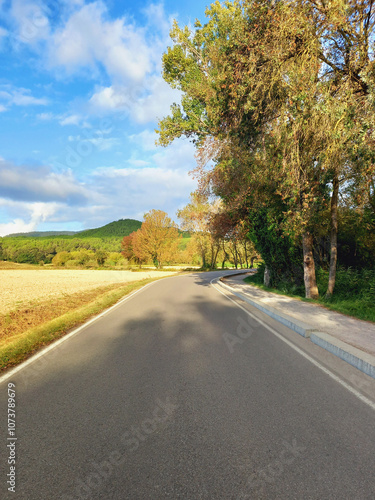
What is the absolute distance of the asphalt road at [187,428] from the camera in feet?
6.60

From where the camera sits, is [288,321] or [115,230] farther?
[115,230]

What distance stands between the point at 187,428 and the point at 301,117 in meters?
8.93

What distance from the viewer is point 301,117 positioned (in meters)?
8.25

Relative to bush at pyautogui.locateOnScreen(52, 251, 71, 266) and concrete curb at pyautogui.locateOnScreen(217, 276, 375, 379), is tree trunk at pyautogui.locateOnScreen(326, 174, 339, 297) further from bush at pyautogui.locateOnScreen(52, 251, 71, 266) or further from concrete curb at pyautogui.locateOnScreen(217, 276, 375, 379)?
bush at pyautogui.locateOnScreen(52, 251, 71, 266)

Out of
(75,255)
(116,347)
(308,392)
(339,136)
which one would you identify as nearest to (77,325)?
(116,347)

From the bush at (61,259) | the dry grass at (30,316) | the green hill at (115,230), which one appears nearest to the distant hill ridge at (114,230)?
the green hill at (115,230)

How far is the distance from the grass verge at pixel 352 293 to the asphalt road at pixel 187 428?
171 inches

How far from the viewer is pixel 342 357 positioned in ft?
15.7

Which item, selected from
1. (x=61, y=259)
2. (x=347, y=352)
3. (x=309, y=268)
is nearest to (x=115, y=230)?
(x=61, y=259)

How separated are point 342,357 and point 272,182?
8326mm

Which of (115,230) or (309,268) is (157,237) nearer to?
(309,268)

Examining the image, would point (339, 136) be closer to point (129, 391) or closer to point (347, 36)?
point (347, 36)

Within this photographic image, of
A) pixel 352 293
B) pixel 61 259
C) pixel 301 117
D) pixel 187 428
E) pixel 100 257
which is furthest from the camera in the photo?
pixel 61 259

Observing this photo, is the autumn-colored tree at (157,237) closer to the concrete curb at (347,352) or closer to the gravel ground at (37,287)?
the gravel ground at (37,287)
